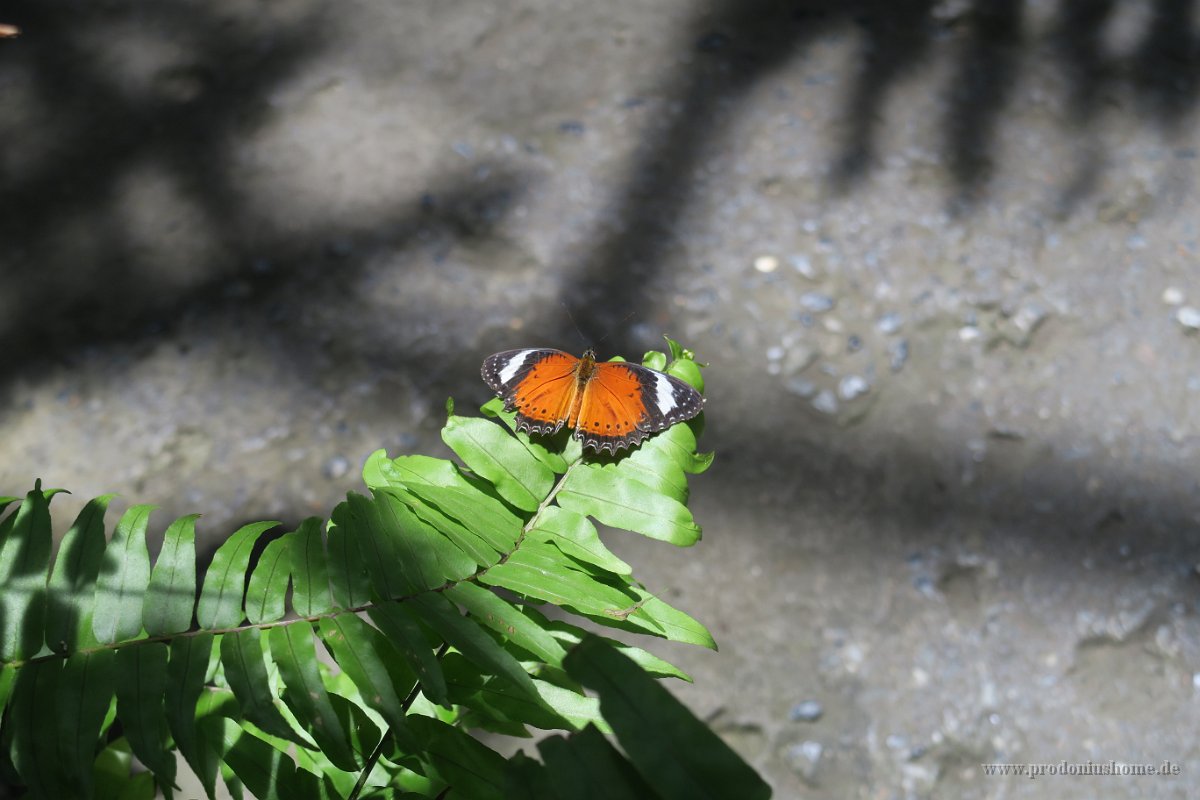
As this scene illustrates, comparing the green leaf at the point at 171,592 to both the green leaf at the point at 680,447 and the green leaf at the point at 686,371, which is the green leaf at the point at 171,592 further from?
the green leaf at the point at 686,371

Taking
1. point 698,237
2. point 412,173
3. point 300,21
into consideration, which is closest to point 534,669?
point 698,237

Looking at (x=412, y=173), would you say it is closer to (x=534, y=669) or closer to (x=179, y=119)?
(x=179, y=119)

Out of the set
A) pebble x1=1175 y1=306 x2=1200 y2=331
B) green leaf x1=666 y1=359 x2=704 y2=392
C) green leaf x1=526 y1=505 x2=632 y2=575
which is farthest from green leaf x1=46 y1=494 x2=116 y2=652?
pebble x1=1175 y1=306 x2=1200 y2=331

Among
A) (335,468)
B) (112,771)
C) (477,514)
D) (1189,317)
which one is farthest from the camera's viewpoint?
(1189,317)

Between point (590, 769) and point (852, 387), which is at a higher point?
point (590, 769)

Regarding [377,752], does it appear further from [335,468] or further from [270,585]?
[335,468]

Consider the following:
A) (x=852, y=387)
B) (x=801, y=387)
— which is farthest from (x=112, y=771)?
(x=852, y=387)

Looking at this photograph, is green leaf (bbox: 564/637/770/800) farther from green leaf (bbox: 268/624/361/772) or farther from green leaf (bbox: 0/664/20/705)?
green leaf (bbox: 0/664/20/705)

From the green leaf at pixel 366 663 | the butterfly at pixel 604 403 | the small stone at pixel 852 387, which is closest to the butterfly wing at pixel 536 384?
the butterfly at pixel 604 403
